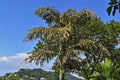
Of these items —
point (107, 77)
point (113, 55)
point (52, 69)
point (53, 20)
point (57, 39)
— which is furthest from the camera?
point (52, 69)

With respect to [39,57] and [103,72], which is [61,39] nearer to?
[39,57]

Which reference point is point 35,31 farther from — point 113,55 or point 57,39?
point 113,55

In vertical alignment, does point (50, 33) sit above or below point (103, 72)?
above

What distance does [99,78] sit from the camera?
109ft

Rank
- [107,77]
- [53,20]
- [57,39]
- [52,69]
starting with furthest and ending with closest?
[52,69], [107,77], [53,20], [57,39]

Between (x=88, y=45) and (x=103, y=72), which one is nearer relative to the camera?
(x=88, y=45)

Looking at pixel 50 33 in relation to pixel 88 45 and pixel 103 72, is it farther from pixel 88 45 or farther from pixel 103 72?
pixel 103 72

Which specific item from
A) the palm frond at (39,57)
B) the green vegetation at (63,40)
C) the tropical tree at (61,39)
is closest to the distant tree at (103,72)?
the green vegetation at (63,40)

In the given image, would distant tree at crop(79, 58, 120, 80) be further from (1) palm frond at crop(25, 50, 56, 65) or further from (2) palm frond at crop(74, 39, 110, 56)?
(1) palm frond at crop(25, 50, 56, 65)

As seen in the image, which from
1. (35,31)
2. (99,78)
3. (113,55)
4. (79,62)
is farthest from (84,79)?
(35,31)

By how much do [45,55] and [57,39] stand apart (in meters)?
1.25

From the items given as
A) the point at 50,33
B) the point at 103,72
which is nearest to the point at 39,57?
the point at 50,33

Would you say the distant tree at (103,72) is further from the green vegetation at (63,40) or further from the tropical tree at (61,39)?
the tropical tree at (61,39)

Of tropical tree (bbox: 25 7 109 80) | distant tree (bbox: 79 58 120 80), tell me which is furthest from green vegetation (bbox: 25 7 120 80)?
distant tree (bbox: 79 58 120 80)
